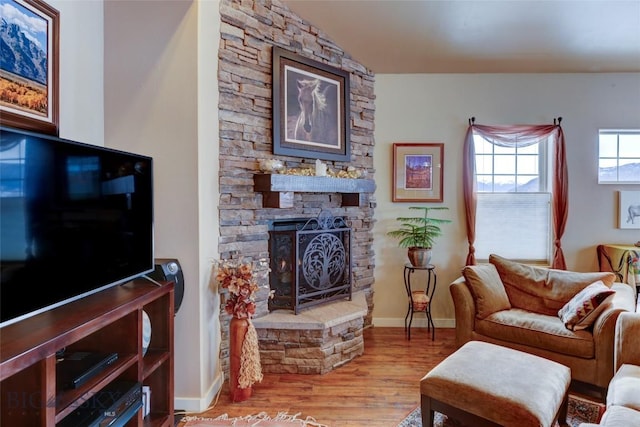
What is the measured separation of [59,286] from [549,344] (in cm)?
291

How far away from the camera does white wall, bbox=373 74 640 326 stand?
12.1 ft

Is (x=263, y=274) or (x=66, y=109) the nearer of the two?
(x=66, y=109)

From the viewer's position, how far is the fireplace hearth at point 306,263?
114 inches

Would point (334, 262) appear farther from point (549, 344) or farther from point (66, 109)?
point (66, 109)

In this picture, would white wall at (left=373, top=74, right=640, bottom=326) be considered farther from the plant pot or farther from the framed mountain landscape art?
the framed mountain landscape art

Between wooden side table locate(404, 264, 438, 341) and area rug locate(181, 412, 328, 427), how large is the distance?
163 centimetres

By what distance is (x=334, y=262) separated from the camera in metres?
3.19

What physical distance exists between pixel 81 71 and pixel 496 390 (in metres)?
2.86

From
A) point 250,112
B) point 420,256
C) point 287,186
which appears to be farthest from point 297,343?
point 250,112

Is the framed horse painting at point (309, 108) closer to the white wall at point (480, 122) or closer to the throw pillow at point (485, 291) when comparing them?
the white wall at point (480, 122)

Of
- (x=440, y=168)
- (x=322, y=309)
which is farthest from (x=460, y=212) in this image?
(x=322, y=309)

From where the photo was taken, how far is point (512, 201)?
380 cm

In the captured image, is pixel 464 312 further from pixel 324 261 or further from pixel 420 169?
pixel 420 169

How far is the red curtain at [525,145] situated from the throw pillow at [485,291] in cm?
73
